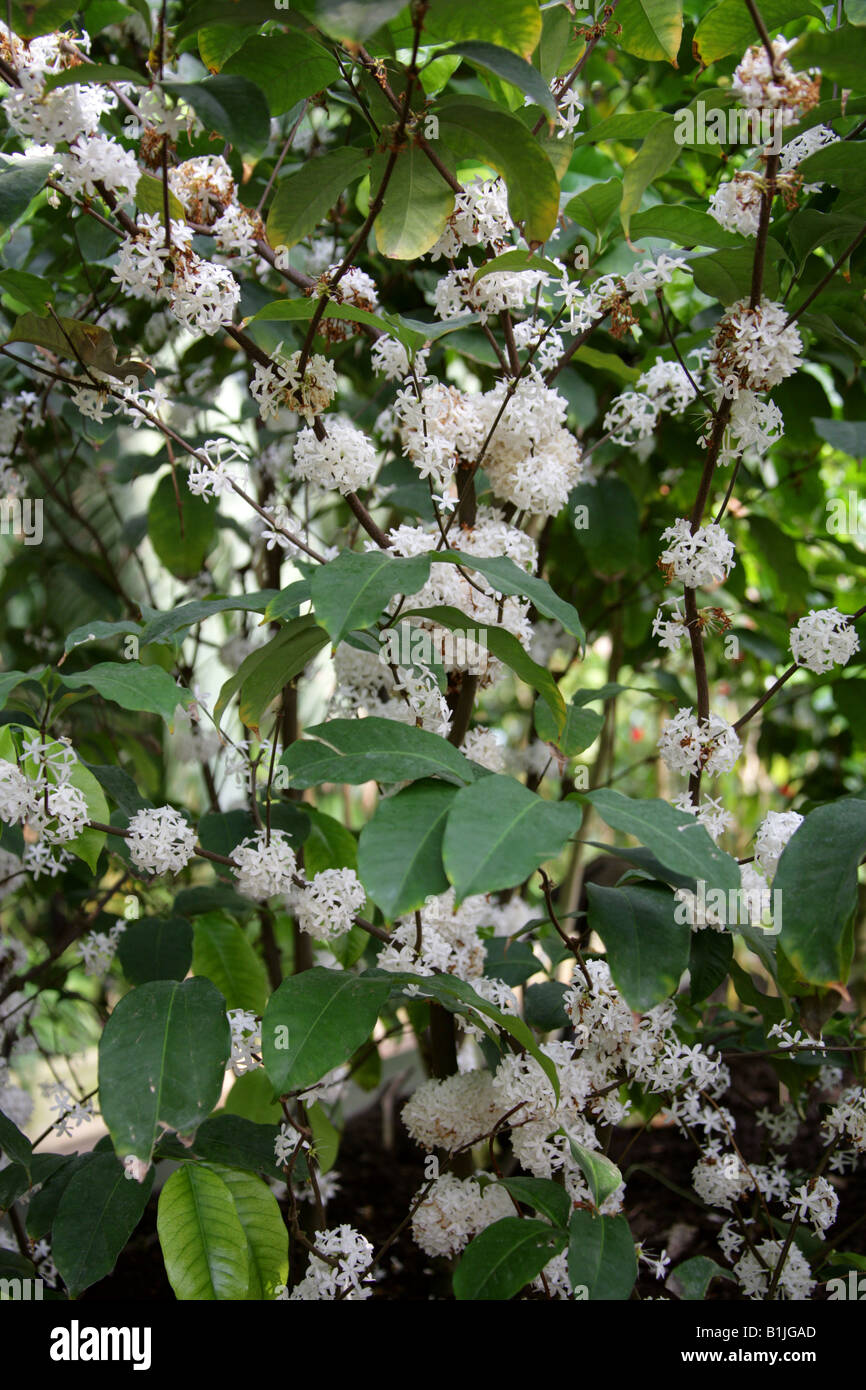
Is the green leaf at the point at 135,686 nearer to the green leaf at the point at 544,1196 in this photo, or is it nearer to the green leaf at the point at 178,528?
the green leaf at the point at 544,1196

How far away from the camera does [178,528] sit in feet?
4.81

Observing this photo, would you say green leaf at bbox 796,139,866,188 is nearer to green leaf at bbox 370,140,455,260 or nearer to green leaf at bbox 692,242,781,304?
green leaf at bbox 692,242,781,304

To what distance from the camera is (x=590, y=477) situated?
56.4 inches

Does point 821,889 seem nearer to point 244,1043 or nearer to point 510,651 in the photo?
point 510,651

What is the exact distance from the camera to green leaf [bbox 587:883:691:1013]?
2.40 ft

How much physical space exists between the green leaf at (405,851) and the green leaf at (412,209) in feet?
1.35

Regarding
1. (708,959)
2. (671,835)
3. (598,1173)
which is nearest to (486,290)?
(671,835)

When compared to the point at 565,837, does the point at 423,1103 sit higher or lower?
lower

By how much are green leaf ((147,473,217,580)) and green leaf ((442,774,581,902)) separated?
0.90 metres

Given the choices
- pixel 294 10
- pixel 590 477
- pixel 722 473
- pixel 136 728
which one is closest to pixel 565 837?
pixel 294 10

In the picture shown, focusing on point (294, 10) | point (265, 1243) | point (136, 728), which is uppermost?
point (294, 10)

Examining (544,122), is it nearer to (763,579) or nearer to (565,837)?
(565,837)

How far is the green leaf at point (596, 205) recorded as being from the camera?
0.93 meters

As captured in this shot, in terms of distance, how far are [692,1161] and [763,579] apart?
1.23 m
